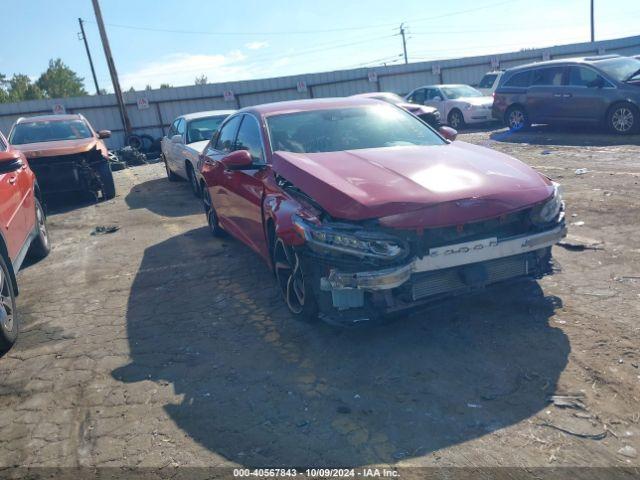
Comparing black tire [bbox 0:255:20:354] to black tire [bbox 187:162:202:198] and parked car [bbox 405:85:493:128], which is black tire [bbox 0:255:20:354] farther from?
parked car [bbox 405:85:493:128]

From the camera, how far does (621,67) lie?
40.4 ft

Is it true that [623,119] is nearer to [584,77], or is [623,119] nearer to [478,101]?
[584,77]

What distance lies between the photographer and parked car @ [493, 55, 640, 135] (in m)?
11.8

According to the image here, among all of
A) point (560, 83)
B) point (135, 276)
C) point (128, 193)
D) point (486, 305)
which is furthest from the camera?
point (560, 83)

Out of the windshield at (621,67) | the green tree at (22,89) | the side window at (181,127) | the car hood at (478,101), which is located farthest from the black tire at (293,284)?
the green tree at (22,89)

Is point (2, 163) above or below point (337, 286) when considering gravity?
above

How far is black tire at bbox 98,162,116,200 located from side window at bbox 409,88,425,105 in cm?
1171

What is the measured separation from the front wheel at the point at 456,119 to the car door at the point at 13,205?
47.2 ft

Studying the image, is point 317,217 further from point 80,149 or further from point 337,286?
point 80,149

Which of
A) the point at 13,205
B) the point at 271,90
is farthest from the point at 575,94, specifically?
the point at 271,90

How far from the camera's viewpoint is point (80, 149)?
10109mm

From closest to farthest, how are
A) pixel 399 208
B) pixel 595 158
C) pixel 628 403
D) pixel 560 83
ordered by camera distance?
pixel 628 403 → pixel 399 208 → pixel 595 158 → pixel 560 83

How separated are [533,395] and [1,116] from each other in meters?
24.8

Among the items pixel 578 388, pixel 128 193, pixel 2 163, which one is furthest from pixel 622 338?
→ pixel 128 193
